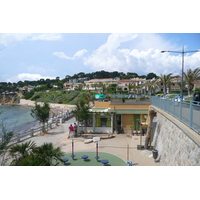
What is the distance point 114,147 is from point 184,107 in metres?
6.89

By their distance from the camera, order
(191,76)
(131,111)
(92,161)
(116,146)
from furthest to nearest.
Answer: (191,76) < (131,111) < (116,146) < (92,161)

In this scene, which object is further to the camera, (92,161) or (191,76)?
(191,76)

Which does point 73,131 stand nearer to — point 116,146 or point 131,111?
point 116,146

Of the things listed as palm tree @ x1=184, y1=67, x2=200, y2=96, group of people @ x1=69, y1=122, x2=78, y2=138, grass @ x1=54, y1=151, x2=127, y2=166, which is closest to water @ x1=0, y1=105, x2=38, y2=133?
grass @ x1=54, y1=151, x2=127, y2=166

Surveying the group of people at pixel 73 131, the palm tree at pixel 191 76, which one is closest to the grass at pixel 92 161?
the group of people at pixel 73 131

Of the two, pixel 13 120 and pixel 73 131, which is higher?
pixel 73 131

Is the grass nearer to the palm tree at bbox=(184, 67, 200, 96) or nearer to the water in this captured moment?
the water

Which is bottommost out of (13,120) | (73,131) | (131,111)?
(13,120)

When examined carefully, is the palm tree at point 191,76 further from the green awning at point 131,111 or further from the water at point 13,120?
the water at point 13,120

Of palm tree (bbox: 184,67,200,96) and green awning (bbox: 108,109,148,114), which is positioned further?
palm tree (bbox: 184,67,200,96)

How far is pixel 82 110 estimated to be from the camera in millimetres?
14672

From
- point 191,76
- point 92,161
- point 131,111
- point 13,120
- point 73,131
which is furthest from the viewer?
point 13,120

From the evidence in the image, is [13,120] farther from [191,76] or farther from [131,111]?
[191,76]

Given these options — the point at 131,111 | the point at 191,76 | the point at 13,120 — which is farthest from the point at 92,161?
the point at 13,120
